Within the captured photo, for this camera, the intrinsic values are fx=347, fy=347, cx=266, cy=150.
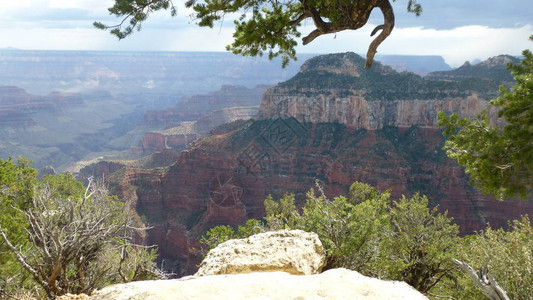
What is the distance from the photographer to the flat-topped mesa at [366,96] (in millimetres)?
71812

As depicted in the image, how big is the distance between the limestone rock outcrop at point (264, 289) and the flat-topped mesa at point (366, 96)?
232 feet

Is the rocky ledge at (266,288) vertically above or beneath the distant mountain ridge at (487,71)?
beneath

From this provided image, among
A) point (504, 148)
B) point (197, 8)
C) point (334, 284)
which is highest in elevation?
point (197, 8)

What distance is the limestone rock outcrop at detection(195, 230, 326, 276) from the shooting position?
385 inches

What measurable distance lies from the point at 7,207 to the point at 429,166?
68.1 m

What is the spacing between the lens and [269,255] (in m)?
10.5

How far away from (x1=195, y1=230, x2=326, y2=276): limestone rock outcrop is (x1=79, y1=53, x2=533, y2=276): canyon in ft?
190

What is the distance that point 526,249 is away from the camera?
10.9 meters

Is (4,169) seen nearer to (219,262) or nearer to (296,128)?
(219,262)

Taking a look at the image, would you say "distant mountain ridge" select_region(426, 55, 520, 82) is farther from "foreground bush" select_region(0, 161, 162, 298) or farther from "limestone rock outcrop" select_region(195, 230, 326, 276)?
"foreground bush" select_region(0, 161, 162, 298)

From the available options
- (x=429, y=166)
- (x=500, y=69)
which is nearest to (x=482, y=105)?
(x=429, y=166)

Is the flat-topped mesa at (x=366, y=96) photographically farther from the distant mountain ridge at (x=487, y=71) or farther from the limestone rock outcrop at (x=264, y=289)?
the limestone rock outcrop at (x=264, y=289)

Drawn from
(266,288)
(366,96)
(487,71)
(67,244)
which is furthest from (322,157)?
(266,288)

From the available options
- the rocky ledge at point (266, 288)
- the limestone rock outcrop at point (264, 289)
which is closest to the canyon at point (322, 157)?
the rocky ledge at point (266, 288)
